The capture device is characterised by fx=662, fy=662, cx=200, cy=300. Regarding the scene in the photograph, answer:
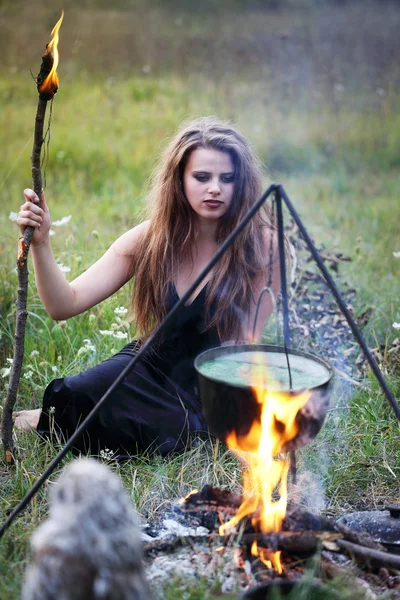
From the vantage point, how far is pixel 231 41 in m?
9.67

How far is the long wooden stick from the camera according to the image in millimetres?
2307

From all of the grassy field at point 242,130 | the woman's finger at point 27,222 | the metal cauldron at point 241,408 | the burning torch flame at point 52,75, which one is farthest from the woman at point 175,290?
the metal cauldron at point 241,408

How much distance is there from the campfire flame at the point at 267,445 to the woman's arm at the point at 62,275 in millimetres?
1104

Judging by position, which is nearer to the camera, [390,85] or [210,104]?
[210,104]

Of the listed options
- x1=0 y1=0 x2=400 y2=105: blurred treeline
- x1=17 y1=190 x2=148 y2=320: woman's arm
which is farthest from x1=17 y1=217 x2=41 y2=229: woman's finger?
x1=0 y1=0 x2=400 y2=105: blurred treeline

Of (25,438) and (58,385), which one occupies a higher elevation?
(58,385)

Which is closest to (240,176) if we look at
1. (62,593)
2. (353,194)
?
(62,593)

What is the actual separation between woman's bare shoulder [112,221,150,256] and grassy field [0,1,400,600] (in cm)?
28

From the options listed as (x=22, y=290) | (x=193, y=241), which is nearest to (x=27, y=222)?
(x=22, y=290)

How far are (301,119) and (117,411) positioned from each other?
249 inches

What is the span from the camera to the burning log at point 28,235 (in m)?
2.23

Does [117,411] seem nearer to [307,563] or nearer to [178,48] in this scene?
[307,563]

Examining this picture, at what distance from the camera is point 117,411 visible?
3002mm

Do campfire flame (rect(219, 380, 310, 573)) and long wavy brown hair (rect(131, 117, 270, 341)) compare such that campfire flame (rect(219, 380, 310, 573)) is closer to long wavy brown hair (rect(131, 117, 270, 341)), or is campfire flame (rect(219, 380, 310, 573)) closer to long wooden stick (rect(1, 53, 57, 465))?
long wavy brown hair (rect(131, 117, 270, 341))
